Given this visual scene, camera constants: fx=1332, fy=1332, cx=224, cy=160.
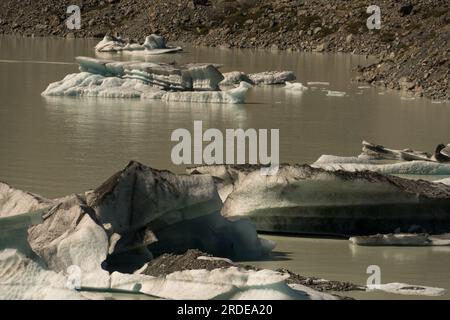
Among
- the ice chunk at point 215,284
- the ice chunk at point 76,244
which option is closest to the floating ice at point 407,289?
the ice chunk at point 215,284

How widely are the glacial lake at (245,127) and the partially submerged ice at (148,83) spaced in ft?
1.52

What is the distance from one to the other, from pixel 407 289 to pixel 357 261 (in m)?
1.18

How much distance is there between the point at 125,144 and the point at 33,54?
2379 cm

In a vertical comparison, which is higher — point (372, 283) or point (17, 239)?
point (17, 239)

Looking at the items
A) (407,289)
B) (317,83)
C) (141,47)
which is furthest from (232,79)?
(407,289)

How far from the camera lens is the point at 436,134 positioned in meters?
20.6

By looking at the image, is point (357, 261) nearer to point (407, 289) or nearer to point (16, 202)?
point (407, 289)

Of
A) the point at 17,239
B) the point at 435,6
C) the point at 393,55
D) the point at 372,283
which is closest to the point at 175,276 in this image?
the point at 17,239

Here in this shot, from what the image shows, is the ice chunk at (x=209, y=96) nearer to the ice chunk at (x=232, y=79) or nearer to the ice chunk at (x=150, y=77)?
the ice chunk at (x=150, y=77)

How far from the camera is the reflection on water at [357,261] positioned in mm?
9602

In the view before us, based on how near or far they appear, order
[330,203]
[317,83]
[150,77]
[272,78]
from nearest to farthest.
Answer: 1. [330,203]
2. [150,77]
3. [272,78]
4. [317,83]

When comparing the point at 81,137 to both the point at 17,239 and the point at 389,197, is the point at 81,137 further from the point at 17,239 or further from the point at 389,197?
the point at 17,239

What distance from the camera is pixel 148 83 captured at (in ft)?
86.8

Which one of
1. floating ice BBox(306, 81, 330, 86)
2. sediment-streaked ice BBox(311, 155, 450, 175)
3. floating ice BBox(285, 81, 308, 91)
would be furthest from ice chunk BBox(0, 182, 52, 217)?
floating ice BBox(306, 81, 330, 86)
